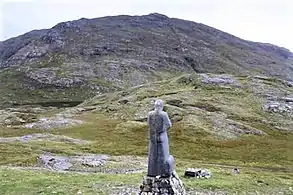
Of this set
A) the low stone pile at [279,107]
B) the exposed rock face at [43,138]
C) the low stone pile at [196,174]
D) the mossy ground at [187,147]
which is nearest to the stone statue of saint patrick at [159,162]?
the mossy ground at [187,147]

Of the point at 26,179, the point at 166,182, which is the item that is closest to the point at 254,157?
the point at 26,179

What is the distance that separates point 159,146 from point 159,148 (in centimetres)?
13

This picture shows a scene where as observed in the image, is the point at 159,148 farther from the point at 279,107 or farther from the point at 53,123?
the point at 279,107

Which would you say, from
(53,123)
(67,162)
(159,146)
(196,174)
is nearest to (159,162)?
(159,146)

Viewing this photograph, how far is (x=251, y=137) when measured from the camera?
91812 mm

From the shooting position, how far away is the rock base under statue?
91.9 ft

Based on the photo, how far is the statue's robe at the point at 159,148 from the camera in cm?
2848

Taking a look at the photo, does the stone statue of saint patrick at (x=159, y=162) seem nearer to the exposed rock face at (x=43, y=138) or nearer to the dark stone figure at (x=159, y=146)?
the dark stone figure at (x=159, y=146)

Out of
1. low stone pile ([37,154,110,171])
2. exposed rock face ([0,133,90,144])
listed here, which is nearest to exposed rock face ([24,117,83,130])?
exposed rock face ([0,133,90,144])

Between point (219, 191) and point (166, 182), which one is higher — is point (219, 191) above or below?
below

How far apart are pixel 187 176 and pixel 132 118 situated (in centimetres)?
6674

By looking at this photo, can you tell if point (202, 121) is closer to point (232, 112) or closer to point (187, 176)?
point (232, 112)

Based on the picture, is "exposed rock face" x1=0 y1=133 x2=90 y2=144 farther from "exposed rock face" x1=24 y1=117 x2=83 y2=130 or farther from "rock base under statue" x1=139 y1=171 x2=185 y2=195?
"rock base under statue" x1=139 y1=171 x2=185 y2=195

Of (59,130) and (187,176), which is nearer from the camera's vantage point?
(187,176)
